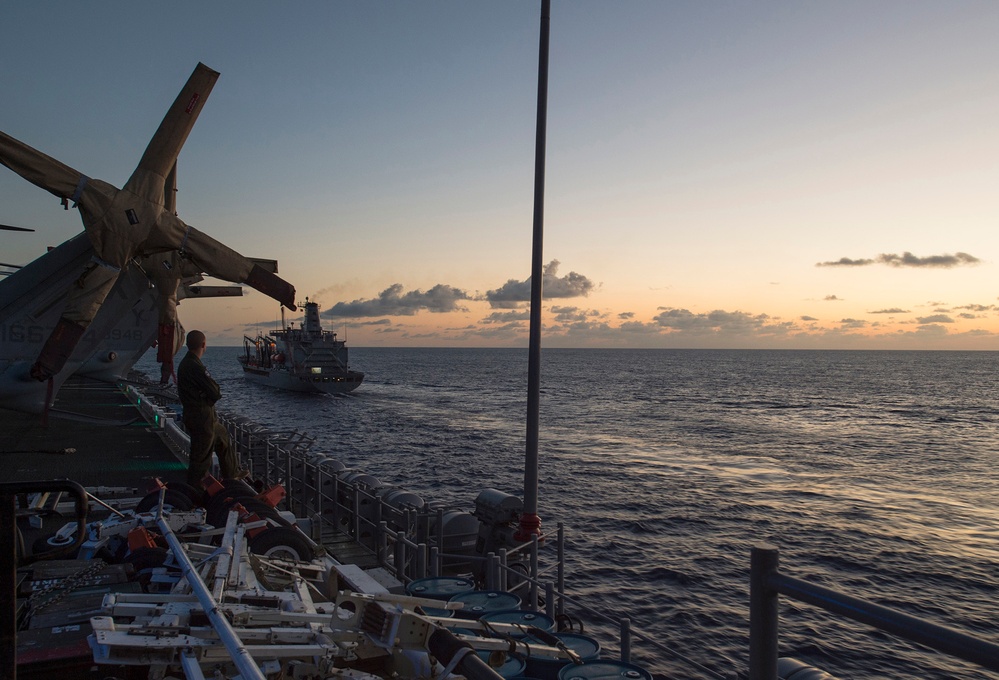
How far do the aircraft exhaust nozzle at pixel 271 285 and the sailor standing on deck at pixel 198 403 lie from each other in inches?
106

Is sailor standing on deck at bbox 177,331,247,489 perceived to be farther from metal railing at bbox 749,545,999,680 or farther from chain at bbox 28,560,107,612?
metal railing at bbox 749,545,999,680

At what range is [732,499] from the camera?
29.9 metres

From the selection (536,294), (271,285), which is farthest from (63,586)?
(271,285)

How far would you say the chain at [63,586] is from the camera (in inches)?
231

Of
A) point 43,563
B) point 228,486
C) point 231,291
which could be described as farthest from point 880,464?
point 43,563

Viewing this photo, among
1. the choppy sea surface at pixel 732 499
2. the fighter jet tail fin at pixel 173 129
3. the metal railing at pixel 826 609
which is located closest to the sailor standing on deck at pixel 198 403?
the fighter jet tail fin at pixel 173 129

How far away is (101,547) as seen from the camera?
763cm

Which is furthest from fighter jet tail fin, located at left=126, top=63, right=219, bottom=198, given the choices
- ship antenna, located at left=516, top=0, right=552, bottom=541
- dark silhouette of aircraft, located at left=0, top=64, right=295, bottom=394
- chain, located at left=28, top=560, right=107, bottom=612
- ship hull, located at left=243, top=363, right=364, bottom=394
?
ship hull, located at left=243, top=363, right=364, bottom=394

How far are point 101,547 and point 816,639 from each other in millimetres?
15351

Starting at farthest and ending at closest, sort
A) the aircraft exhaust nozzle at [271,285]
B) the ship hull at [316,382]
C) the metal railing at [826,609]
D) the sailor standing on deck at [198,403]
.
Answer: the ship hull at [316,382], the aircraft exhaust nozzle at [271,285], the sailor standing on deck at [198,403], the metal railing at [826,609]

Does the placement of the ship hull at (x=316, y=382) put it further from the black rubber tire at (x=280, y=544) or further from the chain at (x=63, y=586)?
the chain at (x=63, y=586)

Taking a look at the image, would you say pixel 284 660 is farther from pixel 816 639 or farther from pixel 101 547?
pixel 816 639

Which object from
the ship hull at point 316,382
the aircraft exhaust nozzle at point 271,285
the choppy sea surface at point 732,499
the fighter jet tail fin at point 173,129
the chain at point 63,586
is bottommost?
the choppy sea surface at point 732,499

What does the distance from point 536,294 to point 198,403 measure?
536 centimetres
